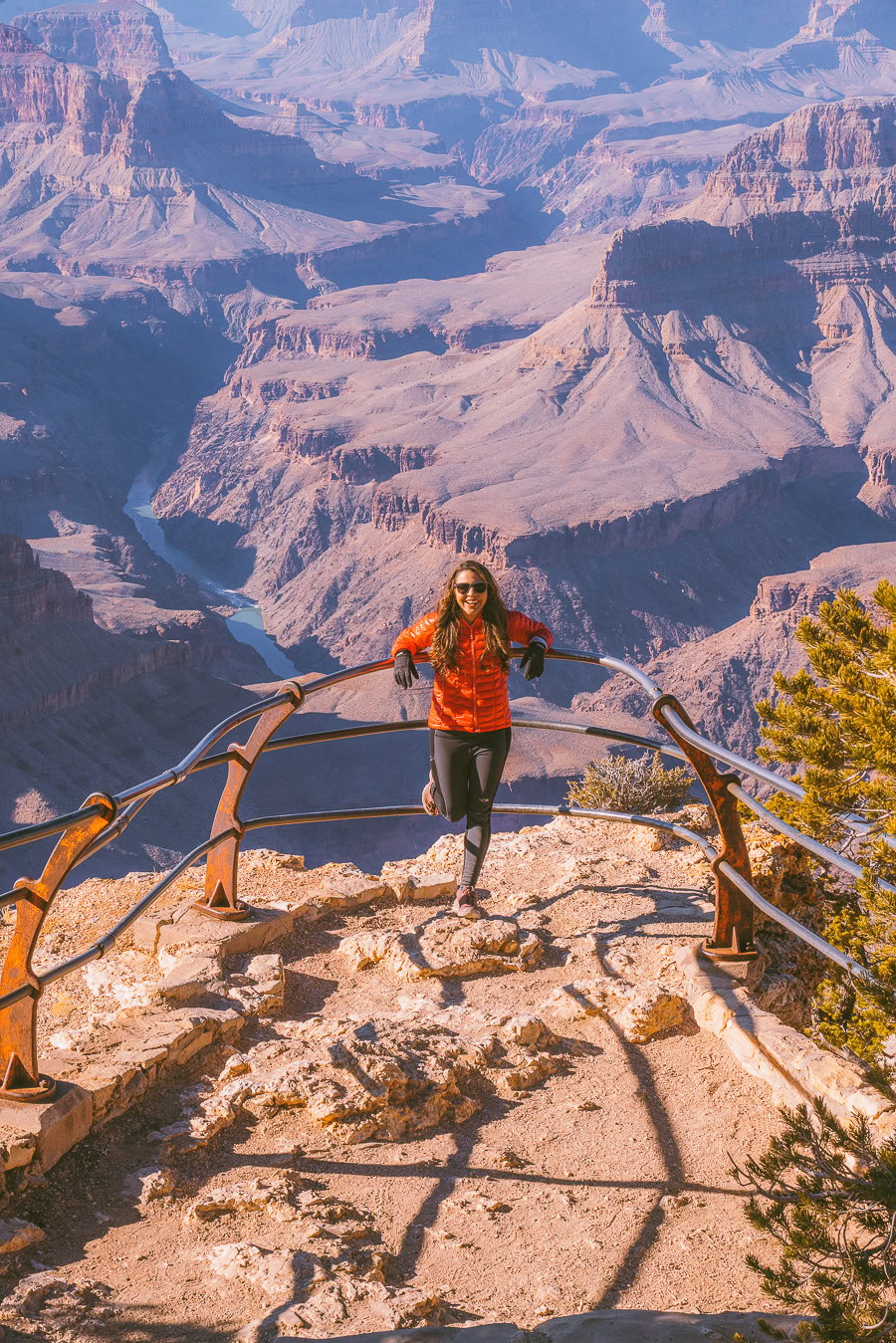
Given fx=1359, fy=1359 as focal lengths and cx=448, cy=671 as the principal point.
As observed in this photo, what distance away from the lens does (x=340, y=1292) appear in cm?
393

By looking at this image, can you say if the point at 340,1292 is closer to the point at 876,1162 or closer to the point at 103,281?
the point at 876,1162

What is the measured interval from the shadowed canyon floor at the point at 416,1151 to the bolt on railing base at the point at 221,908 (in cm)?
27

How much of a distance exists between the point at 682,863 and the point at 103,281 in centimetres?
16420

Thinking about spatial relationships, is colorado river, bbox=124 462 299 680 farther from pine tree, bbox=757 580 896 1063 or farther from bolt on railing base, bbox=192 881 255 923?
bolt on railing base, bbox=192 881 255 923

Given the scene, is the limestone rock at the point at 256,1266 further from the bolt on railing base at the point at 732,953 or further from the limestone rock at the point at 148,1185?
the bolt on railing base at the point at 732,953

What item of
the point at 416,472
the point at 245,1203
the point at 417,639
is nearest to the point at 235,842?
the point at 417,639

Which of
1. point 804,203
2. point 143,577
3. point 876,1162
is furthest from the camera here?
point 804,203

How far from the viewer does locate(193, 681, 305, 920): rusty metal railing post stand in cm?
614

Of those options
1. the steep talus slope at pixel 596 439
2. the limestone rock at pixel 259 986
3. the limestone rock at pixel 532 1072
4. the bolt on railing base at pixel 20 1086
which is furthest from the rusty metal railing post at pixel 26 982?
the steep talus slope at pixel 596 439

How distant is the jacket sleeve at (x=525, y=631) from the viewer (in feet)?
20.7

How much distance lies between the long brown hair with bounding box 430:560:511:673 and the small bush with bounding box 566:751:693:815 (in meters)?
4.50

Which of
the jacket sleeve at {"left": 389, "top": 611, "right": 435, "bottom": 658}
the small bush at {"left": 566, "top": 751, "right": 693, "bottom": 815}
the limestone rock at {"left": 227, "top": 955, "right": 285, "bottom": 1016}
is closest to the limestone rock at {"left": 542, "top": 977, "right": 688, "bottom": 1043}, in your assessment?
the limestone rock at {"left": 227, "top": 955, "right": 285, "bottom": 1016}

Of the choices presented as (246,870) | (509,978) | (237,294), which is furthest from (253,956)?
(237,294)

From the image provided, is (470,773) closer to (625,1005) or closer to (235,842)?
(235,842)
